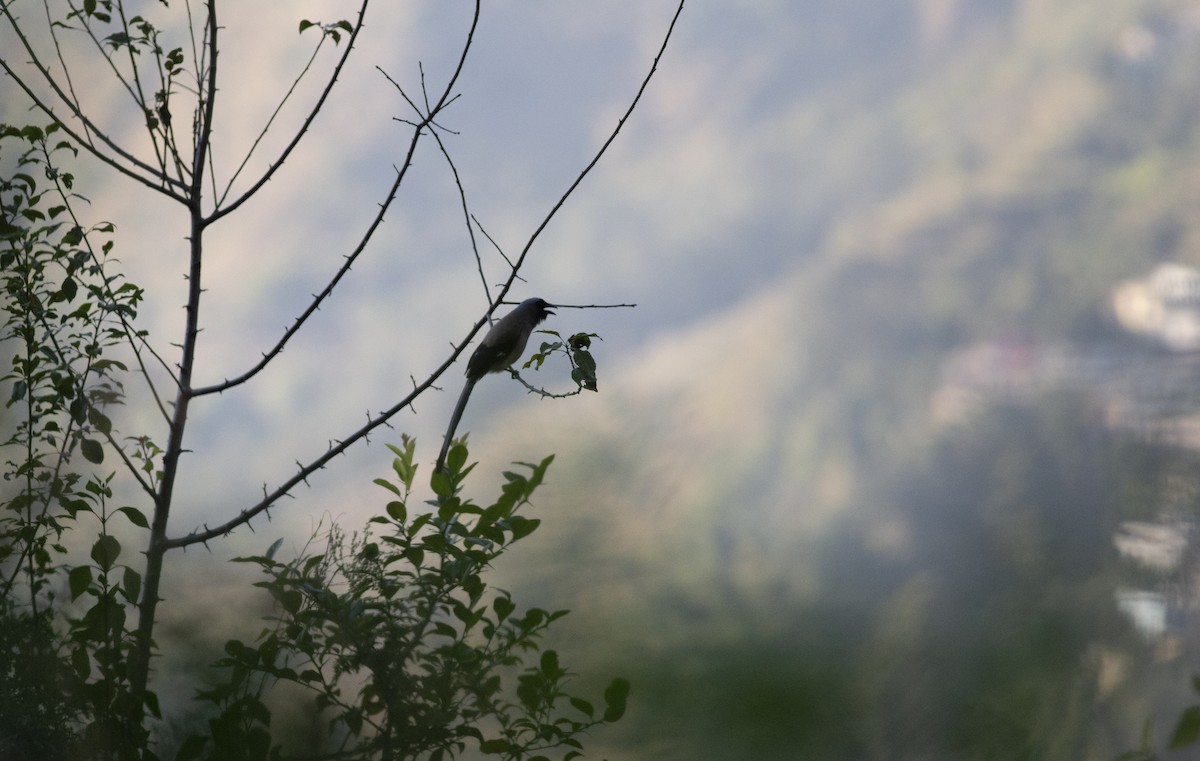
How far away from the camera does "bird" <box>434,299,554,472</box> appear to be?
1185mm

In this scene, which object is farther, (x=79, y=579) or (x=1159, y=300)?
(x=1159, y=300)

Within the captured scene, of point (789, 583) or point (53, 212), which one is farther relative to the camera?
point (53, 212)

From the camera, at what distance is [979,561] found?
1.00 metres

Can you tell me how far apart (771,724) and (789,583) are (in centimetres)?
32

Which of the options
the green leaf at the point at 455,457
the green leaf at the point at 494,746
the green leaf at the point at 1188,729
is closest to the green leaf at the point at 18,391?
the green leaf at the point at 455,457

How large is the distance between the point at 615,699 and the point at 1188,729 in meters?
0.47

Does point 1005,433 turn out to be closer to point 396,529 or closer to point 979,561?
point 979,561

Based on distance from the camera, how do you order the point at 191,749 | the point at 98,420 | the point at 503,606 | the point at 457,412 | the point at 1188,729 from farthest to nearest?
the point at 457,412
the point at 98,420
the point at 503,606
the point at 191,749
the point at 1188,729

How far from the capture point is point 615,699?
2.72 ft

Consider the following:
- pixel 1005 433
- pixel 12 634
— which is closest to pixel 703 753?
pixel 1005 433

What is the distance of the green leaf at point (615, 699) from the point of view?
83 centimetres

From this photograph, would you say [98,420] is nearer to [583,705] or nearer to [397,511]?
[397,511]

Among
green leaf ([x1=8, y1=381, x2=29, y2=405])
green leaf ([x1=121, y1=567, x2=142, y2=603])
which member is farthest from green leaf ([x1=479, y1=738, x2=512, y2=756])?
green leaf ([x1=8, y1=381, x2=29, y2=405])

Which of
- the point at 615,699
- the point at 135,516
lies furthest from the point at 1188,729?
the point at 135,516
